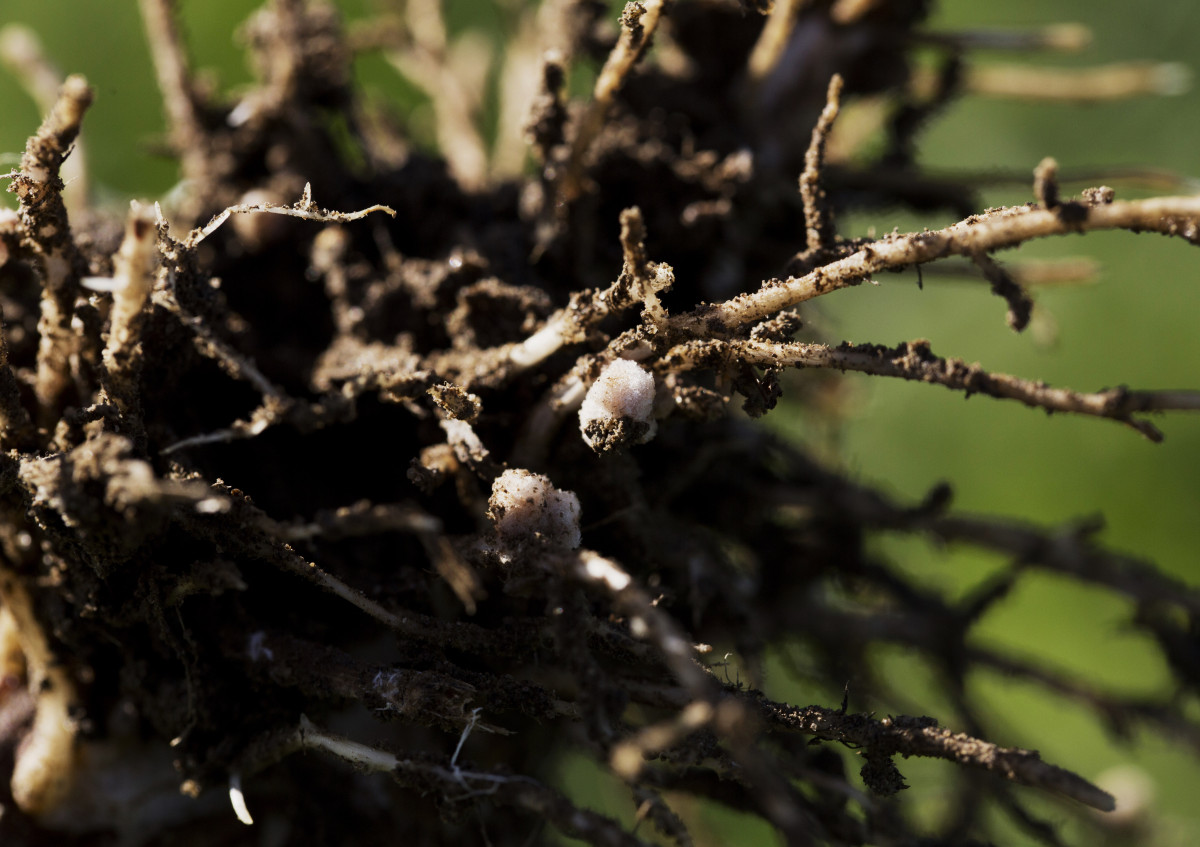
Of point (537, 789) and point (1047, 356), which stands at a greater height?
point (537, 789)

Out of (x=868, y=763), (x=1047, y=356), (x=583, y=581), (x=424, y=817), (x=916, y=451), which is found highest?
(x=583, y=581)

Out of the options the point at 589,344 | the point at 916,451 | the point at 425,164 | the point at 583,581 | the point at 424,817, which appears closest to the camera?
the point at 583,581

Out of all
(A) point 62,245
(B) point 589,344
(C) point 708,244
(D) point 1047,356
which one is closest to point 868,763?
(B) point 589,344

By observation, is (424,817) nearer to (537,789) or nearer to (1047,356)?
(537,789)

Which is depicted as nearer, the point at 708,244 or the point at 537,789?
the point at 537,789

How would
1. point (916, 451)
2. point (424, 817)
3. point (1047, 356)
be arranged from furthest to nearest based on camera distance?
point (916, 451) < point (1047, 356) < point (424, 817)

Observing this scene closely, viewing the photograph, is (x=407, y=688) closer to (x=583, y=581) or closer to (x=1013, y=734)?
(x=583, y=581)

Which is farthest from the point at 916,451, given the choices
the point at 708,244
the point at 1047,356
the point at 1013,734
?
the point at 708,244
